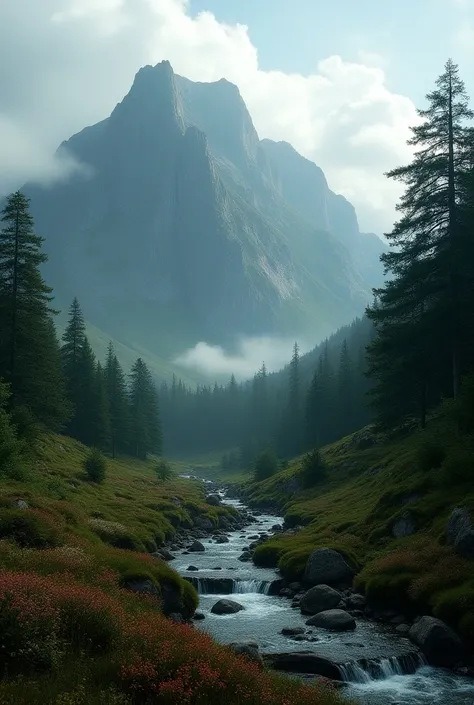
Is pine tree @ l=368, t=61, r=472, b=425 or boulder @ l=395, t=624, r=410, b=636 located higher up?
pine tree @ l=368, t=61, r=472, b=425

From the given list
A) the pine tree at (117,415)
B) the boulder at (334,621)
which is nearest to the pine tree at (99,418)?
the pine tree at (117,415)

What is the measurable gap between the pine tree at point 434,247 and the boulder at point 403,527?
11.2 metres

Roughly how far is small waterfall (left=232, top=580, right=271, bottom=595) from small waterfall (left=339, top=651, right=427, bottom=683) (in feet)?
46.7

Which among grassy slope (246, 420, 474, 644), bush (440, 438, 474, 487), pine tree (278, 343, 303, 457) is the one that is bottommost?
grassy slope (246, 420, 474, 644)

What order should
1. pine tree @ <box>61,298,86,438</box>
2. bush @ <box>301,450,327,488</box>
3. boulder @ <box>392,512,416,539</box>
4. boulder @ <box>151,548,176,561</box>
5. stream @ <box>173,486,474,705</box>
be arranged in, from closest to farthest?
stream @ <box>173,486,474,705</box>, boulder @ <box>392,512,416,539</box>, boulder @ <box>151,548,176,561</box>, bush @ <box>301,450,327,488</box>, pine tree @ <box>61,298,86,438</box>

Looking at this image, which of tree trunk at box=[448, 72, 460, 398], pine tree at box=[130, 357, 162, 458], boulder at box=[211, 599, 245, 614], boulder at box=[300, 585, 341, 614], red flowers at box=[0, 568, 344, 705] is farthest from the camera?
pine tree at box=[130, 357, 162, 458]

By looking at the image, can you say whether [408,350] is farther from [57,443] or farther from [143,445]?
[143,445]

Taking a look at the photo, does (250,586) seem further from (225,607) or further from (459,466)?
(459,466)

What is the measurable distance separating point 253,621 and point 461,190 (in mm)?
34820

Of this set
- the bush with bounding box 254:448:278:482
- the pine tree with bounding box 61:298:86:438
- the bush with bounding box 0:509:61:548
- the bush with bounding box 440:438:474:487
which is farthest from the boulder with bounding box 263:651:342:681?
the bush with bounding box 254:448:278:482

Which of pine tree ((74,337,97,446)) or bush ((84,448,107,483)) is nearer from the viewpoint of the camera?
bush ((84,448,107,483))

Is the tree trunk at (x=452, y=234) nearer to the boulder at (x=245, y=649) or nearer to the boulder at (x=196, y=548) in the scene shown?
the boulder at (x=196, y=548)

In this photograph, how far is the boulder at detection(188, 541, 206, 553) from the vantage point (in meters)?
49.8

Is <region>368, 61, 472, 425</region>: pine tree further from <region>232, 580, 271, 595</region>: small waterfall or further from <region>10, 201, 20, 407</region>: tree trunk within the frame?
<region>10, 201, 20, 407</region>: tree trunk
